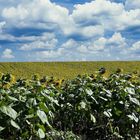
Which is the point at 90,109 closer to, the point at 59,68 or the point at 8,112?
Result: the point at 8,112

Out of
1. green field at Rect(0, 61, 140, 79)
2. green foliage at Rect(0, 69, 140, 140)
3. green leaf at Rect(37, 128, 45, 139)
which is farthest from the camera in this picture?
green field at Rect(0, 61, 140, 79)

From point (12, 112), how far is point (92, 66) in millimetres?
29182

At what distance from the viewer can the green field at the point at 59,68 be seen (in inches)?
1163

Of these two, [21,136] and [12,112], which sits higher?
[12,112]

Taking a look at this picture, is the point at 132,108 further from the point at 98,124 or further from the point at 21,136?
the point at 21,136

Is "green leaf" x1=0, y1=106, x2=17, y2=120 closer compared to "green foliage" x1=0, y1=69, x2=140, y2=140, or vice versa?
"green leaf" x1=0, y1=106, x2=17, y2=120

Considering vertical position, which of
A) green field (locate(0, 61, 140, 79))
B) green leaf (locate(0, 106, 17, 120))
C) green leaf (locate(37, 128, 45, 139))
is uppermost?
green leaf (locate(0, 106, 17, 120))

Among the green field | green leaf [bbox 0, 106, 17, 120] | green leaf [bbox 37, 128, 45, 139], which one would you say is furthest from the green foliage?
the green field

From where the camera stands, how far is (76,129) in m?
6.37

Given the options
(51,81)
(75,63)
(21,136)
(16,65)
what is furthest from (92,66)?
(21,136)

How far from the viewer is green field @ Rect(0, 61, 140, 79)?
29531mm

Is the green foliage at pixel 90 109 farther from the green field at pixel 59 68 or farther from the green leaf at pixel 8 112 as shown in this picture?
the green field at pixel 59 68

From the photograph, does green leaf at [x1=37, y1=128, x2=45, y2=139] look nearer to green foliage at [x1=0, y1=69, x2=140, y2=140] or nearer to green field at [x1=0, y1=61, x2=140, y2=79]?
green foliage at [x1=0, y1=69, x2=140, y2=140]

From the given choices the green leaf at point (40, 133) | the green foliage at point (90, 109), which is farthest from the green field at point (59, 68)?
the green leaf at point (40, 133)
